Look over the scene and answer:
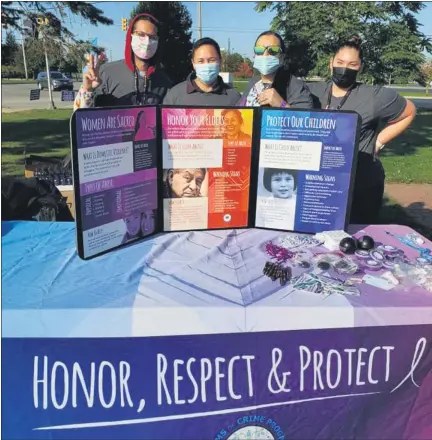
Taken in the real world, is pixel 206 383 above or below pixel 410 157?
above

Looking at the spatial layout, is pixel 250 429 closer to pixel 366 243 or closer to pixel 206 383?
pixel 206 383

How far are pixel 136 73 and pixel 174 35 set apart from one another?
21.3 m

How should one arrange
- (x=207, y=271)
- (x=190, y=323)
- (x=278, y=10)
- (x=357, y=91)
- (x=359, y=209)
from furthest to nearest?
(x=278, y=10) < (x=359, y=209) < (x=357, y=91) < (x=207, y=271) < (x=190, y=323)

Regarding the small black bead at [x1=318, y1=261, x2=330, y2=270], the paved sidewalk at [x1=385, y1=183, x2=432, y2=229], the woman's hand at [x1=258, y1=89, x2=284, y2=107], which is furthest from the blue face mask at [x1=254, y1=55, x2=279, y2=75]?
the paved sidewalk at [x1=385, y1=183, x2=432, y2=229]

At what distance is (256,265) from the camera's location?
185cm

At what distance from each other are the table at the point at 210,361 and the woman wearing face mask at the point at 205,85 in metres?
1.29

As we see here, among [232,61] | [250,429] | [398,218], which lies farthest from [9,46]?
[232,61]

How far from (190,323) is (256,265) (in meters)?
0.46

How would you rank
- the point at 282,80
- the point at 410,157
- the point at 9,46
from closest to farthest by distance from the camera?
the point at 282,80 → the point at 9,46 → the point at 410,157

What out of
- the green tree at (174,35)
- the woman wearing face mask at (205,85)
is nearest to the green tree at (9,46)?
the woman wearing face mask at (205,85)

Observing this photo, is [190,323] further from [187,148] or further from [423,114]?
[423,114]

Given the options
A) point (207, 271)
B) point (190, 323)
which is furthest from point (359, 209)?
point (190, 323)

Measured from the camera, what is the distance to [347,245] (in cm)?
195

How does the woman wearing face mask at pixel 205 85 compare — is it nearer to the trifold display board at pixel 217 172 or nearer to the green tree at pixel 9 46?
the trifold display board at pixel 217 172
